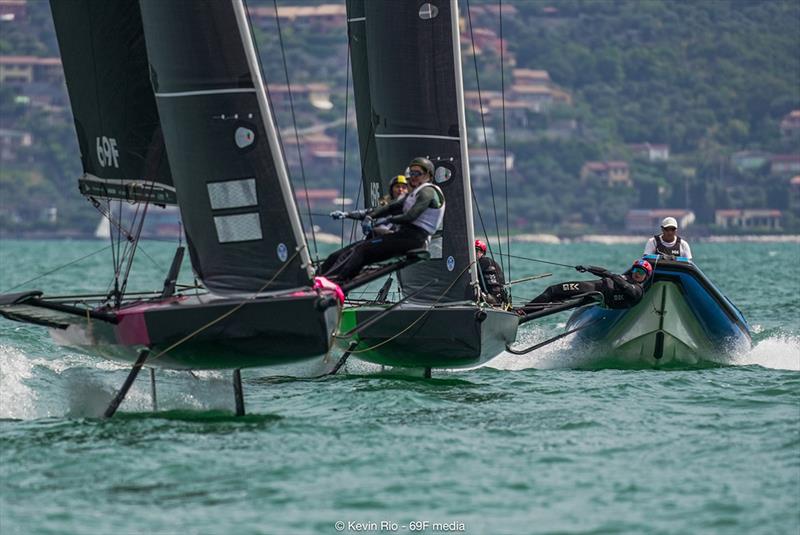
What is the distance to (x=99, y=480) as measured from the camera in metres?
10.1

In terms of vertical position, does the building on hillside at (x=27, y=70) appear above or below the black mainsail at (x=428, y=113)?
above

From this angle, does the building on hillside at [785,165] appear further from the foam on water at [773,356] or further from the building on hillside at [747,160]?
the foam on water at [773,356]

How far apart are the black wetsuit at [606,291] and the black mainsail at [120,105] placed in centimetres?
406

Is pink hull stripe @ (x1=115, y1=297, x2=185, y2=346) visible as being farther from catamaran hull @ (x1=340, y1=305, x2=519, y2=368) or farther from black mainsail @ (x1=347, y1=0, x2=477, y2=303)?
black mainsail @ (x1=347, y1=0, x2=477, y2=303)

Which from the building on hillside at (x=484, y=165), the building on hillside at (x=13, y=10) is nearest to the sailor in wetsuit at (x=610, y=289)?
the building on hillside at (x=484, y=165)

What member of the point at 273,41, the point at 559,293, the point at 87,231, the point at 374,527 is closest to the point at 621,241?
the point at 87,231

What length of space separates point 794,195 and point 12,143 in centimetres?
6297

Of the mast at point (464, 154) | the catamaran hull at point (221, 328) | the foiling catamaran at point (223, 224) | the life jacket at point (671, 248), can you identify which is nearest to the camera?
the catamaran hull at point (221, 328)

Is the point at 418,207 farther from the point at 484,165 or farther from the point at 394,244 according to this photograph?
the point at 484,165

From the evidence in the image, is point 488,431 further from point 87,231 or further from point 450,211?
point 87,231

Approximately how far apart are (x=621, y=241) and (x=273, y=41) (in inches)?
2196

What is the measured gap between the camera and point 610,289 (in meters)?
16.2

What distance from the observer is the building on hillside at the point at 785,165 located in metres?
136

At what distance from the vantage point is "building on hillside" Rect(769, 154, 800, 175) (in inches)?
5359
